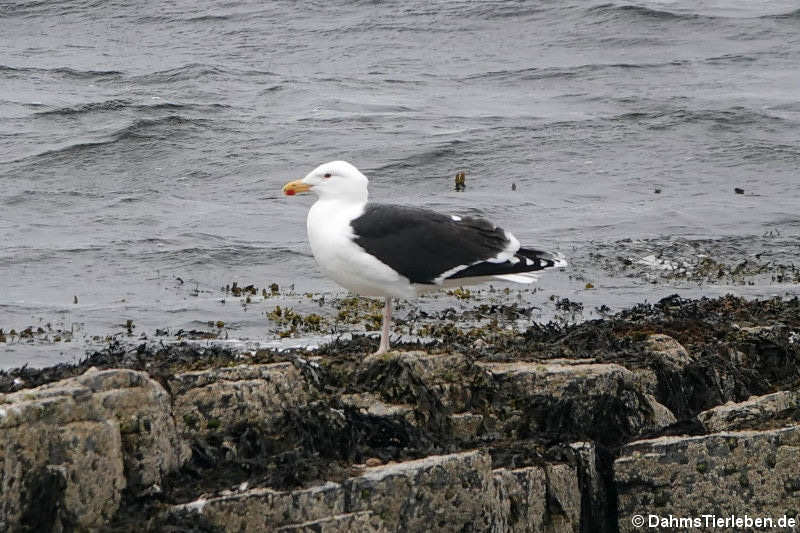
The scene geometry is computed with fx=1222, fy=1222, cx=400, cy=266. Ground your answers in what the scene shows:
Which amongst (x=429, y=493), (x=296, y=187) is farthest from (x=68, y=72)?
(x=429, y=493)

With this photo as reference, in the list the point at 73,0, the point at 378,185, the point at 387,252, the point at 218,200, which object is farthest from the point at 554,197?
the point at 73,0

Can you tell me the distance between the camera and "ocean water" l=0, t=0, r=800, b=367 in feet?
43.0

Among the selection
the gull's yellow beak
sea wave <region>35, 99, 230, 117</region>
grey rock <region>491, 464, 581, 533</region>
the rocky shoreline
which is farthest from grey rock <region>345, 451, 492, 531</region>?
sea wave <region>35, 99, 230, 117</region>

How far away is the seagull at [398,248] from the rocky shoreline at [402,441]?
48 cm

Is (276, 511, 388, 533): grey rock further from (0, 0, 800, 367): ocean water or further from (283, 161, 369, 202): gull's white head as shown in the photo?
(0, 0, 800, 367): ocean water

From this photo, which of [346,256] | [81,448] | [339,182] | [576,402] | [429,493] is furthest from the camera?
[339,182]

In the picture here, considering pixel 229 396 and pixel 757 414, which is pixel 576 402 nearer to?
pixel 757 414

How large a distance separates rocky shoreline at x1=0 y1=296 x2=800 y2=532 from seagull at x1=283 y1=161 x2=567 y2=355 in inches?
18.9

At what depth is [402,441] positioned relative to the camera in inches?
236

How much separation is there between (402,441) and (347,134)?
14.5 metres

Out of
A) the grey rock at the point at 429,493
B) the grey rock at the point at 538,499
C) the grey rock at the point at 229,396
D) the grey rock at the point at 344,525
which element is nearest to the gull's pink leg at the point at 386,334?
the grey rock at the point at 229,396

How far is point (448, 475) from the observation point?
527 centimetres

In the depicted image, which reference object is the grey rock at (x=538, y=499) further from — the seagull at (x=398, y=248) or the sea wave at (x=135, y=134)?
the sea wave at (x=135, y=134)

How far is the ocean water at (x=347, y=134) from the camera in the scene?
13.1m
